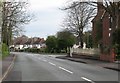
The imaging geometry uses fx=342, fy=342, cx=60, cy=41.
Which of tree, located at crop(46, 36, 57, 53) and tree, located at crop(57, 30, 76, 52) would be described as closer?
tree, located at crop(57, 30, 76, 52)

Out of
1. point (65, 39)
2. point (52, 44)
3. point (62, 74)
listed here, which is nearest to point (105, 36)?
point (65, 39)

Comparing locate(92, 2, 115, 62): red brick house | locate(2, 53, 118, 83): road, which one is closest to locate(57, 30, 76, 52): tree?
locate(92, 2, 115, 62): red brick house

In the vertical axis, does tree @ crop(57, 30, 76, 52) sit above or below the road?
above

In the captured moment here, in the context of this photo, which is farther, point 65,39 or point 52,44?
point 52,44

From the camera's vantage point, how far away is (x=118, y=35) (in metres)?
31.7

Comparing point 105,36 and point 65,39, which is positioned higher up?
point 65,39

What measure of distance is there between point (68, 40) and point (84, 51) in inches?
1428

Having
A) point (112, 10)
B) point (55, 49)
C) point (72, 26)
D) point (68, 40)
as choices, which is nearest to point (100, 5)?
point (112, 10)

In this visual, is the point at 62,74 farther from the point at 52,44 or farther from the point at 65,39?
the point at 52,44

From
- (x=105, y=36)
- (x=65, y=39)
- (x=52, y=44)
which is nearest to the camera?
(x=105, y=36)

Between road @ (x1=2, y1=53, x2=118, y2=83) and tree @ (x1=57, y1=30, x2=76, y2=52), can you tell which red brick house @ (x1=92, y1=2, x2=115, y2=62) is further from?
tree @ (x1=57, y1=30, x2=76, y2=52)

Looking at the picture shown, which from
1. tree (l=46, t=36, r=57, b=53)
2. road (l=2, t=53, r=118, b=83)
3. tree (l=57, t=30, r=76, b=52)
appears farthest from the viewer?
tree (l=46, t=36, r=57, b=53)

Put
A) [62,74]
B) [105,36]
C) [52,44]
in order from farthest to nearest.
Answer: [52,44] < [105,36] < [62,74]

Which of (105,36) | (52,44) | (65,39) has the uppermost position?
(65,39)
